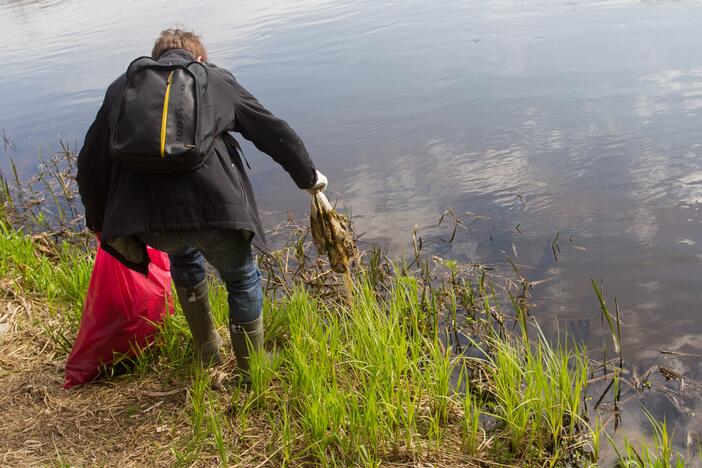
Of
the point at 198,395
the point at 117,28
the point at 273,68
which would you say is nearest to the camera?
the point at 198,395

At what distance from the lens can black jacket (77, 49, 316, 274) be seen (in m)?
2.53

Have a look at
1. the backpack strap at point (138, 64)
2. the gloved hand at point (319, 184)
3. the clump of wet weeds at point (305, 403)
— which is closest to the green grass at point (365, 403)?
Answer: the clump of wet weeds at point (305, 403)

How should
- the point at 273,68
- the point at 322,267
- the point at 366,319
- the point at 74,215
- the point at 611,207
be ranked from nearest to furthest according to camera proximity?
the point at 366,319, the point at 322,267, the point at 611,207, the point at 74,215, the point at 273,68

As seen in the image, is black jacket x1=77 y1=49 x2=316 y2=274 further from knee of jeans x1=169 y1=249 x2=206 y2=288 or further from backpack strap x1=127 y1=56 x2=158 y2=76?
knee of jeans x1=169 y1=249 x2=206 y2=288

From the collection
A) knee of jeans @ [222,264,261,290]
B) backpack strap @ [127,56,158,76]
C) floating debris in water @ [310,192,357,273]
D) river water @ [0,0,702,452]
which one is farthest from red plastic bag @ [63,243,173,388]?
river water @ [0,0,702,452]

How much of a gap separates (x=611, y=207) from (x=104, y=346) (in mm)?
4082

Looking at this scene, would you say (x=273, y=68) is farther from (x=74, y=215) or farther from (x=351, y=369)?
(x=351, y=369)

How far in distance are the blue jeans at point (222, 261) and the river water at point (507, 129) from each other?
2.13 m

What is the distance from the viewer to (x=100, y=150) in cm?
265

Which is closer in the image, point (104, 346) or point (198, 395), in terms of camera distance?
point (198, 395)

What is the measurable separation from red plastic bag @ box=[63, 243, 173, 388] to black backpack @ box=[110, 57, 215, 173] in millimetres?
917

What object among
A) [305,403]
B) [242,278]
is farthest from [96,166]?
[305,403]

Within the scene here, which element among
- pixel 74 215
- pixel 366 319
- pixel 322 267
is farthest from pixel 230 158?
pixel 74 215

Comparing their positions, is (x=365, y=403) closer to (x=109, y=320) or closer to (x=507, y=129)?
(x=109, y=320)
